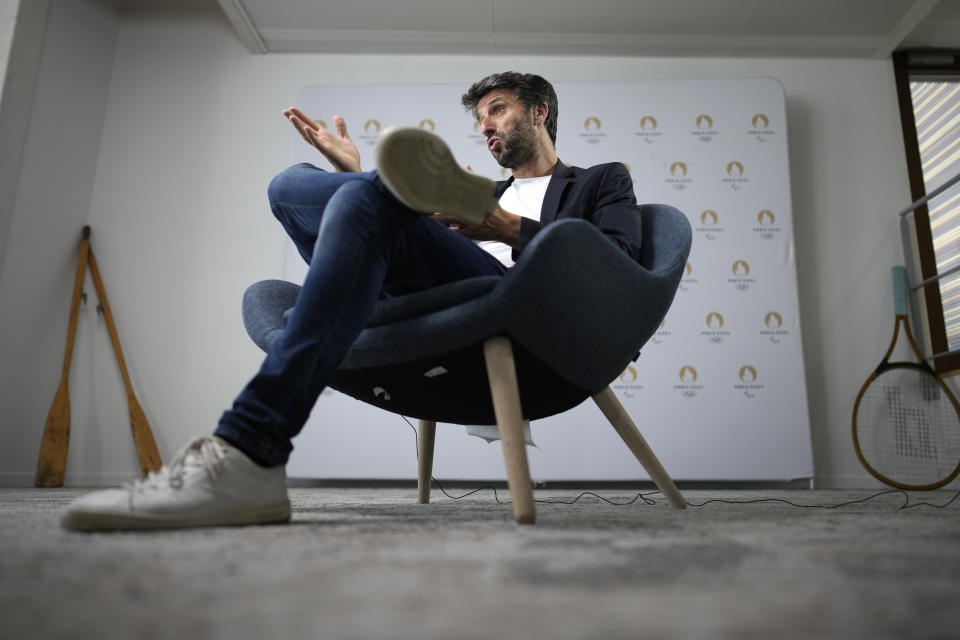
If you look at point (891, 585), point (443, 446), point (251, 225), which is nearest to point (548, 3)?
point (251, 225)

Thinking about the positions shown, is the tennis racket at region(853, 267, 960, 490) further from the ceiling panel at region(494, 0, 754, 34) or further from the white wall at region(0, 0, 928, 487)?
the ceiling panel at region(494, 0, 754, 34)

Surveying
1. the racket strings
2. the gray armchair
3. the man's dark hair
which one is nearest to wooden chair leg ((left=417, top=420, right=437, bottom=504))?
the gray armchair

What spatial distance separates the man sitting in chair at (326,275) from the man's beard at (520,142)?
55cm

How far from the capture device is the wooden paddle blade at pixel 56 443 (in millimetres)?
3088

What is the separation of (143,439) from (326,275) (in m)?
2.89

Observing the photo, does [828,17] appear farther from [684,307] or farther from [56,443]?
[56,443]

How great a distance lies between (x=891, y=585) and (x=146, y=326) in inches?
147

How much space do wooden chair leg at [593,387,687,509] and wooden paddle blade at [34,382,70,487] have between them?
2927 millimetres

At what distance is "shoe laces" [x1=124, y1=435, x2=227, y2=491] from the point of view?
2.64 feet

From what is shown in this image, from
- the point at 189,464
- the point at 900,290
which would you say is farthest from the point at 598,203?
the point at 900,290

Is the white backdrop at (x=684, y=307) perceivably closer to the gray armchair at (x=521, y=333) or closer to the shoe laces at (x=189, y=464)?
the gray armchair at (x=521, y=333)

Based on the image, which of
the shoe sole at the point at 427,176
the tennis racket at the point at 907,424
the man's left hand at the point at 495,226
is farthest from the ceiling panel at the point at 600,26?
the shoe sole at the point at 427,176

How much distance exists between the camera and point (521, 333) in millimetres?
1059

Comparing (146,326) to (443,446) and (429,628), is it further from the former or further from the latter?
(429,628)
